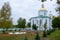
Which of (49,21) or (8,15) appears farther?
(49,21)

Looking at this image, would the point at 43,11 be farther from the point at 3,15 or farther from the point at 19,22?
the point at 3,15

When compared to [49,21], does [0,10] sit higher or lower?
higher

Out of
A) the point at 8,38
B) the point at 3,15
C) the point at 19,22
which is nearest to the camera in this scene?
the point at 8,38

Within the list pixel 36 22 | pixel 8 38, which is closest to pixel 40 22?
pixel 36 22

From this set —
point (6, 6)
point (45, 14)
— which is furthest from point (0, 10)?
point (45, 14)

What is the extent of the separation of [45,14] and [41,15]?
1.34 meters

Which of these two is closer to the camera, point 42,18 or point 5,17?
point 5,17

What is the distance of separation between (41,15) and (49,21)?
12.0 ft

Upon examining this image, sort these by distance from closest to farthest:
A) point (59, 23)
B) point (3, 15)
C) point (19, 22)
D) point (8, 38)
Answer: point (8, 38)
point (3, 15)
point (59, 23)
point (19, 22)

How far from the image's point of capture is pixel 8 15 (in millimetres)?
39312

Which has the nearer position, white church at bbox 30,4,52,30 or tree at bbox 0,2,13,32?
tree at bbox 0,2,13,32

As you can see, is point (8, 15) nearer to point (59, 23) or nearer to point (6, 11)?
point (6, 11)

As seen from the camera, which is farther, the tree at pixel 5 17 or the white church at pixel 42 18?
the white church at pixel 42 18

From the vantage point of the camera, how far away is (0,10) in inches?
1593
